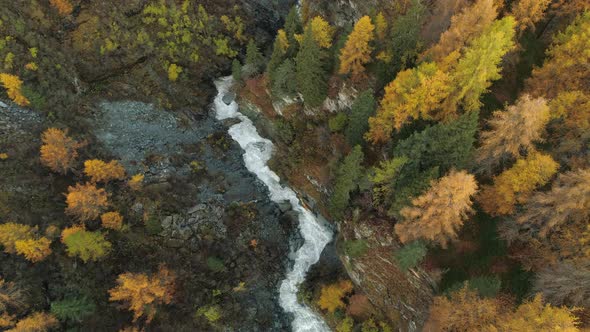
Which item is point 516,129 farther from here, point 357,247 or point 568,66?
point 357,247

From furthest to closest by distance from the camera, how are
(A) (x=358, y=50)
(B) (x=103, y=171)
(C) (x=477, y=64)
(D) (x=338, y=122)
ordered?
(D) (x=338, y=122)
(B) (x=103, y=171)
(A) (x=358, y=50)
(C) (x=477, y=64)

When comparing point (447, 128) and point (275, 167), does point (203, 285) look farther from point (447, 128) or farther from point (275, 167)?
point (447, 128)

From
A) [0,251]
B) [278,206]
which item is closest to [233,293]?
[278,206]

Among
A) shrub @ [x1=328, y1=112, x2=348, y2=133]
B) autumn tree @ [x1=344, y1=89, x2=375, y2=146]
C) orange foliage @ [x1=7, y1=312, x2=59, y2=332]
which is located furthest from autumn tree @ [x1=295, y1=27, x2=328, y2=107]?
orange foliage @ [x1=7, y1=312, x2=59, y2=332]

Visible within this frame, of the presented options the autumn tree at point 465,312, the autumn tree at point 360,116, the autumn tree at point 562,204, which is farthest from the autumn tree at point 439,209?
the autumn tree at point 360,116

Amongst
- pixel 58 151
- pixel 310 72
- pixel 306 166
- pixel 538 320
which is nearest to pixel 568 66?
pixel 538 320

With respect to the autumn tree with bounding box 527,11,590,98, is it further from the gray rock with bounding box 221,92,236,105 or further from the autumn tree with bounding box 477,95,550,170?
the gray rock with bounding box 221,92,236,105
